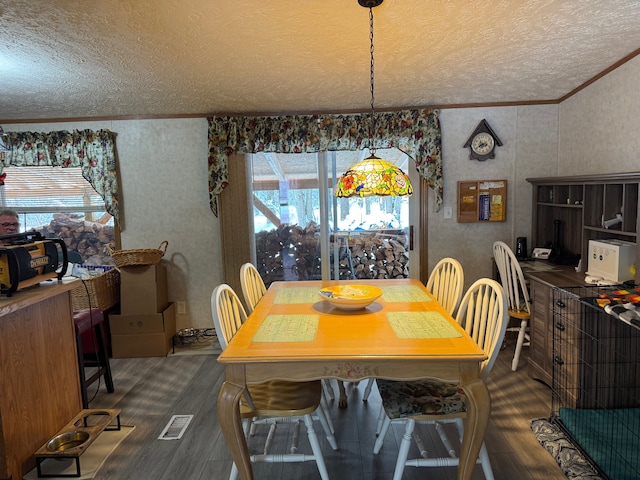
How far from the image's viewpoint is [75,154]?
3.96 metres

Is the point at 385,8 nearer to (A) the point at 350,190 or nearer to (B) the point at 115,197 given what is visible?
(A) the point at 350,190

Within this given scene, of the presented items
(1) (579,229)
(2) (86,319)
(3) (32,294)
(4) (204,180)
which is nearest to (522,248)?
(1) (579,229)

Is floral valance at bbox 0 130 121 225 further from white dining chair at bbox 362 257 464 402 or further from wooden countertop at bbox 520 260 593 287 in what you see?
wooden countertop at bbox 520 260 593 287

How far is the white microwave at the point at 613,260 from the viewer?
2.58 m

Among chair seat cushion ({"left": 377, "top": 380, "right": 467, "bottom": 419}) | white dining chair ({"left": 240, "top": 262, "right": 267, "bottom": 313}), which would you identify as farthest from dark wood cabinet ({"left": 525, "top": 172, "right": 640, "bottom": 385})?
white dining chair ({"left": 240, "top": 262, "right": 267, "bottom": 313})

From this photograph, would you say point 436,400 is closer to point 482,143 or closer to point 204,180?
point 482,143

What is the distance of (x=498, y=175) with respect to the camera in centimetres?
391

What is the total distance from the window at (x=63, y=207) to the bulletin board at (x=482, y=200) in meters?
3.33

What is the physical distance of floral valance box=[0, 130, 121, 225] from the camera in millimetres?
3941

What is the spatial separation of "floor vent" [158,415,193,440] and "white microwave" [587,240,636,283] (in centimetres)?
275

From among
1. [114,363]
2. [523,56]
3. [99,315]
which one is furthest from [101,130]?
[523,56]

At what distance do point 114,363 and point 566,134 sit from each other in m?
4.32

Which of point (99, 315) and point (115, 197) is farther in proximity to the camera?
point (115, 197)

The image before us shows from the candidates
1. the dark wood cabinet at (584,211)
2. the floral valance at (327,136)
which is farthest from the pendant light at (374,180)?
the floral valance at (327,136)
